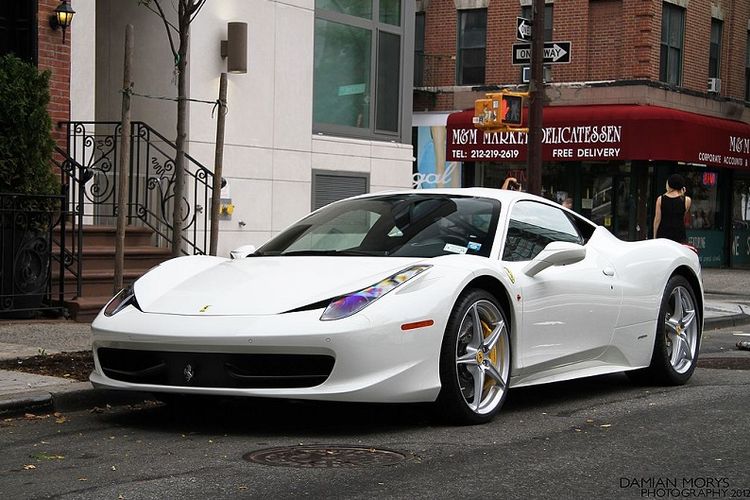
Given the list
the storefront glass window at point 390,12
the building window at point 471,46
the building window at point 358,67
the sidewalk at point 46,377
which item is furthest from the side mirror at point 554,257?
the building window at point 471,46

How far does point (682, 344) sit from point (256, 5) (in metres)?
8.29

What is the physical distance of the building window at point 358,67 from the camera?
16.5 m

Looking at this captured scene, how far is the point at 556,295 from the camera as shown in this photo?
741cm

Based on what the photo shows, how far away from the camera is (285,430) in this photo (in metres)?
6.50

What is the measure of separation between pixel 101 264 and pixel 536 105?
652 centimetres

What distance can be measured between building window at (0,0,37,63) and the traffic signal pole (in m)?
6.56

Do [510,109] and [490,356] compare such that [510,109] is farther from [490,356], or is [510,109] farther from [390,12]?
[490,356]

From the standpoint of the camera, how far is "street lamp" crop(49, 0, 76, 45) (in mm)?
12855

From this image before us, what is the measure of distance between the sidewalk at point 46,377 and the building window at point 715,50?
16.2 meters

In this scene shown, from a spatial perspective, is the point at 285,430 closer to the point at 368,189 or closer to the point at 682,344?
the point at 682,344

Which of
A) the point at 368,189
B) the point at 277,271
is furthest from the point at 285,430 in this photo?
the point at 368,189

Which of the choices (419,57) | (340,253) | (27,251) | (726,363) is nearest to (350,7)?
(27,251)

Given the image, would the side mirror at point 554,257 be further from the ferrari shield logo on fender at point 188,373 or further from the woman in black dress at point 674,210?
the woman in black dress at point 674,210

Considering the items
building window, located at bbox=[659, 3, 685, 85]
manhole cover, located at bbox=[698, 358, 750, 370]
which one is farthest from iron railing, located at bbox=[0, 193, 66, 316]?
building window, located at bbox=[659, 3, 685, 85]
